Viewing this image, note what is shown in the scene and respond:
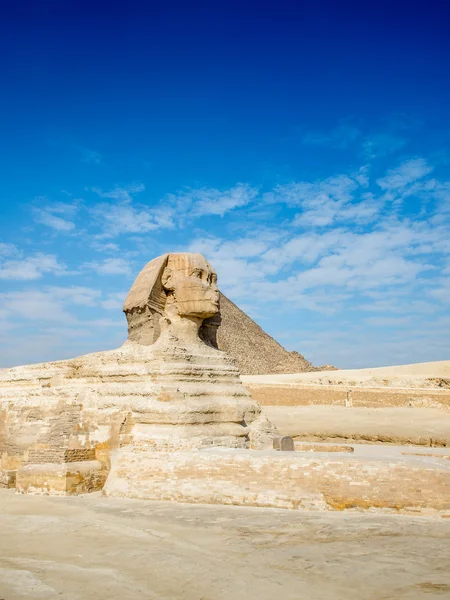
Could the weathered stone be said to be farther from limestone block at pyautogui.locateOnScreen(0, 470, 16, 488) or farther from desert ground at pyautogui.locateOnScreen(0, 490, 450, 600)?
limestone block at pyautogui.locateOnScreen(0, 470, 16, 488)

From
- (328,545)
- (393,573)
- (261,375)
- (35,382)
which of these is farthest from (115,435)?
(261,375)

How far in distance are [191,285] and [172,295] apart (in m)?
0.47

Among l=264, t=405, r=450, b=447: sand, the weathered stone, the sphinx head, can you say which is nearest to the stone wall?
l=264, t=405, r=450, b=447: sand

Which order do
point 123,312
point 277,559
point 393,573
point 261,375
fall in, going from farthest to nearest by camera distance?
1. point 261,375
2. point 123,312
3. point 277,559
4. point 393,573

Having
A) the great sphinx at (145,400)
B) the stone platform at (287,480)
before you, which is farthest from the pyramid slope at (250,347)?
the stone platform at (287,480)

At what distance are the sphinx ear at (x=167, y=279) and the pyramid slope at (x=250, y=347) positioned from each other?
21715 mm

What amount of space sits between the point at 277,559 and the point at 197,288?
550 cm

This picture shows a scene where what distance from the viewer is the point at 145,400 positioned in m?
8.89

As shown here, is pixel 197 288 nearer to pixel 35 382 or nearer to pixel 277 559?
pixel 35 382

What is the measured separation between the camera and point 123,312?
10680mm

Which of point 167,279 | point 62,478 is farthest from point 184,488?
point 167,279

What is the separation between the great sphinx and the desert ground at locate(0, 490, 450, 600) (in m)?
1.57

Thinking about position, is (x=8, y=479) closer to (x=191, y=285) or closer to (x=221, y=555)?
(x=191, y=285)

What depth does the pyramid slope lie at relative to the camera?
34500mm
